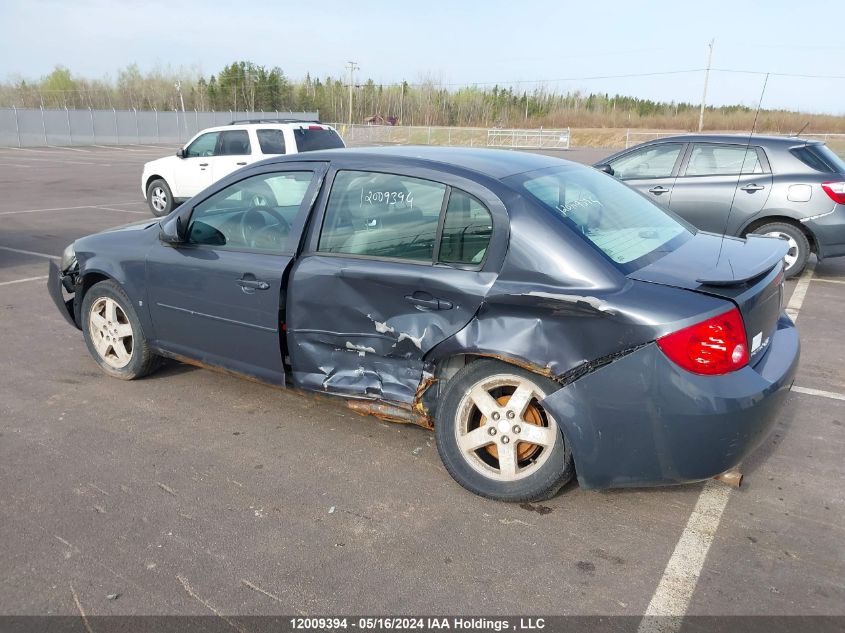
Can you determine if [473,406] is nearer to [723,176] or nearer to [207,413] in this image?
[207,413]

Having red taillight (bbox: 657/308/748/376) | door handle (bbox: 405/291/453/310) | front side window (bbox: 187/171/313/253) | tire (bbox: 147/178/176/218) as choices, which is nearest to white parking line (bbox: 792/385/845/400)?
red taillight (bbox: 657/308/748/376)

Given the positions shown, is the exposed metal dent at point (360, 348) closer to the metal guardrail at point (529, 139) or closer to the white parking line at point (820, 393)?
the white parking line at point (820, 393)

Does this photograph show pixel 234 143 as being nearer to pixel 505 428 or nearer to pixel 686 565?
pixel 505 428

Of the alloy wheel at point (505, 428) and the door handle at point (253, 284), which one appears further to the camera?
the door handle at point (253, 284)

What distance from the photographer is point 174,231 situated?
449cm

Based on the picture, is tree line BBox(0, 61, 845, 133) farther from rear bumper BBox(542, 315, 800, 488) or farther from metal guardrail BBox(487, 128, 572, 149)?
rear bumper BBox(542, 315, 800, 488)

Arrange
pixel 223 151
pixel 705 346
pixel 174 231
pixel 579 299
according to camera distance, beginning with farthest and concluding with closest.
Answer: pixel 223 151 → pixel 174 231 → pixel 579 299 → pixel 705 346

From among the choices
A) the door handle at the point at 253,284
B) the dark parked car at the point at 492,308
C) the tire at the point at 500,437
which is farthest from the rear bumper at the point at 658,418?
the door handle at the point at 253,284

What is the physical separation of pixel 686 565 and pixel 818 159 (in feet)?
23.0

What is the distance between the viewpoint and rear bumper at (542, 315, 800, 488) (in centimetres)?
297

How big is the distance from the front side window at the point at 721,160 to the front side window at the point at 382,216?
610 cm

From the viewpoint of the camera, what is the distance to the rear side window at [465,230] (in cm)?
349

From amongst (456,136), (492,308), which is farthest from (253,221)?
(456,136)

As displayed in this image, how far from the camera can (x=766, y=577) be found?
2.90m
